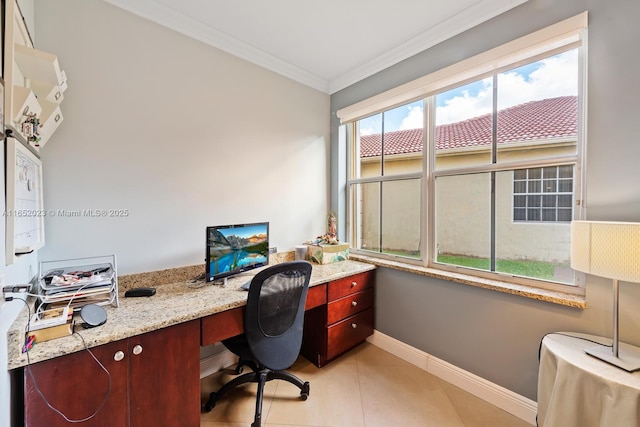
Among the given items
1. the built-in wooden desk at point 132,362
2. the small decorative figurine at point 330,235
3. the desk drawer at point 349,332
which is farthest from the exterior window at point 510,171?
the built-in wooden desk at point 132,362

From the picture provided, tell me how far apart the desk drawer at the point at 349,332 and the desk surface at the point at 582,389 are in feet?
4.09

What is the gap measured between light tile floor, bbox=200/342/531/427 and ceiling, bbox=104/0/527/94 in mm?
2614

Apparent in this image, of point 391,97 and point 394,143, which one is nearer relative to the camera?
point 391,97

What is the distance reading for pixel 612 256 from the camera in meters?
1.07

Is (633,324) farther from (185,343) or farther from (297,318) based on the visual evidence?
(185,343)

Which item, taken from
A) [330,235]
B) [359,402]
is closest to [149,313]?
[359,402]

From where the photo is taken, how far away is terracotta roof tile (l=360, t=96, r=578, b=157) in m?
1.55

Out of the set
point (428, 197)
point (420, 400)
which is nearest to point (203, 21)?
point (428, 197)

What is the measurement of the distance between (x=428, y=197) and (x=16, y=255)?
243cm

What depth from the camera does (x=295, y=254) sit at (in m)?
2.51

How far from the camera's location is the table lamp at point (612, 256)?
3.38 feet

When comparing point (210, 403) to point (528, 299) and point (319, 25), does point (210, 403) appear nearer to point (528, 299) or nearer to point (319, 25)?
point (528, 299)

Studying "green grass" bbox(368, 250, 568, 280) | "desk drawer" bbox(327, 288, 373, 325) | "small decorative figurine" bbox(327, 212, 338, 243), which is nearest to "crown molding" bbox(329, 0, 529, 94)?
"small decorative figurine" bbox(327, 212, 338, 243)

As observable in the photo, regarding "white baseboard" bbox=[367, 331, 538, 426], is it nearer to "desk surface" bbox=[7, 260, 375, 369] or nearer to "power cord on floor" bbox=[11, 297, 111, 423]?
"desk surface" bbox=[7, 260, 375, 369]
